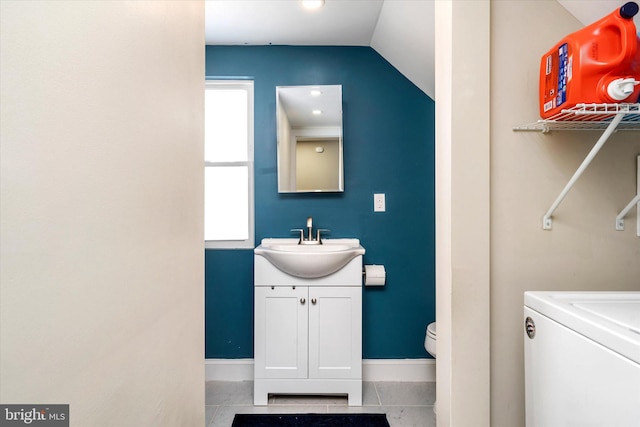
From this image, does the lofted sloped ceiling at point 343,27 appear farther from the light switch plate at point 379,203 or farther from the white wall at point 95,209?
the white wall at point 95,209

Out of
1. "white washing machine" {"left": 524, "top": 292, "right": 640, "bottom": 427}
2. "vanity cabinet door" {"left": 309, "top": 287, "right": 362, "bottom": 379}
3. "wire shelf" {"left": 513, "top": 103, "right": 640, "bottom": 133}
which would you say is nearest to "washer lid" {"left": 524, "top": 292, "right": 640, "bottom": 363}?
"white washing machine" {"left": 524, "top": 292, "right": 640, "bottom": 427}

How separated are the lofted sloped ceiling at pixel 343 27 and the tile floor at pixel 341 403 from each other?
2047 mm

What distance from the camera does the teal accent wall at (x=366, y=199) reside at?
236cm

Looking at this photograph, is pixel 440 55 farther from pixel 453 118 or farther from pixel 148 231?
pixel 148 231

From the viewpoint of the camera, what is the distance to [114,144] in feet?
2.17

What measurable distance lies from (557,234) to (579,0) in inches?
30.9

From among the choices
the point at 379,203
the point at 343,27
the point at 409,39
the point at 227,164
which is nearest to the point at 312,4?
the point at 343,27

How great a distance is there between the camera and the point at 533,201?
1.13m

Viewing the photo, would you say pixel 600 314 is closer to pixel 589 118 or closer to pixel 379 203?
pixel 589 118

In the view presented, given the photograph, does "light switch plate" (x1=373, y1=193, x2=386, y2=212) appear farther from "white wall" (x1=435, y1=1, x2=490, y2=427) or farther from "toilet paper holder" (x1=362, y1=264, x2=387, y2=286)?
"white wall" (x1=435, y1=1, x2=490, y2=427)

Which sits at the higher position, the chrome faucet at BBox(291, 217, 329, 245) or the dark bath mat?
the chrome faucet at BBox(291, 217, 329, 245)

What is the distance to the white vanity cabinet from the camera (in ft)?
6.59

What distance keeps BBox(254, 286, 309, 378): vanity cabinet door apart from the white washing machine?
1275 millimetres

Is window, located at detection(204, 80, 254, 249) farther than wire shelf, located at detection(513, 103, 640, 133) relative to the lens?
Yes
